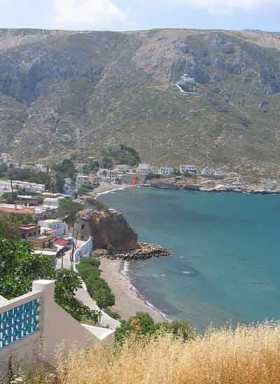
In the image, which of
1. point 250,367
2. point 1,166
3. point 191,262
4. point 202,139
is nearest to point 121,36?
point 202,139

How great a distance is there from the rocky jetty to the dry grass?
41466 millimetres

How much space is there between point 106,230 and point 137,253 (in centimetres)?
326

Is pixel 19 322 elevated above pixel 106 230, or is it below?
above

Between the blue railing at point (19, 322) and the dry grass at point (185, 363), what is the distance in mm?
642

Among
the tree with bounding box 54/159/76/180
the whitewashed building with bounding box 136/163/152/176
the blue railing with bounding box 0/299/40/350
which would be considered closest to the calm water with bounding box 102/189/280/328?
the whitewashed building with bounding box 136/163/152/176

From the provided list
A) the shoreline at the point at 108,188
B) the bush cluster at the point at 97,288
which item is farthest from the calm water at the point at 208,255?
the bush cluster at the point at 97,288

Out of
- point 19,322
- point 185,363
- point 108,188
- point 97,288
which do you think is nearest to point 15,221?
point 97,288

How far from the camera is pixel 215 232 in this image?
62438 mm

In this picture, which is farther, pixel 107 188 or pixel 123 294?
pixel 107 188

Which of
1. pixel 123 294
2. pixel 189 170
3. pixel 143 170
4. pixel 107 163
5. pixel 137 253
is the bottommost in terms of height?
pixel 137 253

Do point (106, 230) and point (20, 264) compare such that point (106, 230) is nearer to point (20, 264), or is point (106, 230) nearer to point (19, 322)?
point (20, 264)

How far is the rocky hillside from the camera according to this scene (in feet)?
379

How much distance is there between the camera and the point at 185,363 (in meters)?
5.09

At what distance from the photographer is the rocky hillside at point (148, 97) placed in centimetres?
11550
